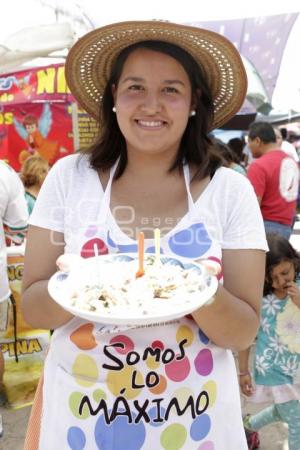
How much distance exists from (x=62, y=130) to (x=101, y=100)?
5795 millimetres

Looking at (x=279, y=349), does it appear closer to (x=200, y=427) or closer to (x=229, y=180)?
(x=200, y=427)

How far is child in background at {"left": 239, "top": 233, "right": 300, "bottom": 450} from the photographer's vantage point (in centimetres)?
259

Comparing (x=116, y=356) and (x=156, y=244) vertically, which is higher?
(x=156, y=244)

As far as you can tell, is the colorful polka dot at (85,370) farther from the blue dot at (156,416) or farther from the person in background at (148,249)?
the blue dot at (156,416)

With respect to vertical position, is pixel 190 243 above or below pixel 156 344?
above

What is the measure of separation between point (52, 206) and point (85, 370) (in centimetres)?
46

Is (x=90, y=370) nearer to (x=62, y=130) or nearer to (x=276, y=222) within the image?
(x=276, y=222)

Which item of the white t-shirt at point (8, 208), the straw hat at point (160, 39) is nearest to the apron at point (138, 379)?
the straw hat at point (160, 39)

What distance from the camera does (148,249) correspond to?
1.33 m

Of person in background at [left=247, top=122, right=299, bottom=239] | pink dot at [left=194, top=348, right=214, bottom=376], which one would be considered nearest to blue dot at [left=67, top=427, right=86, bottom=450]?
pink dot at [left=194, top=348, right=214, bottom=376]

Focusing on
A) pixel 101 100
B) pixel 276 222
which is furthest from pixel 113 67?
pixel 276 222

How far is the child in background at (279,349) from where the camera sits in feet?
8.48

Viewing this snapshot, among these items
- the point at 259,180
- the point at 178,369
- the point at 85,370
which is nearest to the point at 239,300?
the point at 178,369

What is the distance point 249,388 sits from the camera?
105 inches
